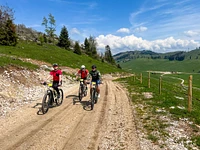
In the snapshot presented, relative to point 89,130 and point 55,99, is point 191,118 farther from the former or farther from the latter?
point 55,99

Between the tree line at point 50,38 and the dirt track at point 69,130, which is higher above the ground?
the tree line at point 50,38

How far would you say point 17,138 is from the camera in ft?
25.3

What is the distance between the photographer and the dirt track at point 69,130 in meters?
7.24

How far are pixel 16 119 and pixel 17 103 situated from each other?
4108 millimetres

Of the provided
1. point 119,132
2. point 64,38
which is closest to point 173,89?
point 119,132

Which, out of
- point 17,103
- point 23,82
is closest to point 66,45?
point 23,82

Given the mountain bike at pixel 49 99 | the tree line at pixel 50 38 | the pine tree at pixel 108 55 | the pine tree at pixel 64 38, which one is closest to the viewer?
the mountain bike at pixel 49 99

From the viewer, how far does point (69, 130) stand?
28.6 ft

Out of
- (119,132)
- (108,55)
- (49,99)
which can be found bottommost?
(119,132)

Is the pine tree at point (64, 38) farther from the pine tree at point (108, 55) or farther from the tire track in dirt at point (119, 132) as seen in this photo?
the tire track in dirt at point (119, 132)

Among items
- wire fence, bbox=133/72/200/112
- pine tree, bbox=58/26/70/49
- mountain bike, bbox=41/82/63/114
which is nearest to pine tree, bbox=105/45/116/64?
pine tree, bbox=58/26/70/49

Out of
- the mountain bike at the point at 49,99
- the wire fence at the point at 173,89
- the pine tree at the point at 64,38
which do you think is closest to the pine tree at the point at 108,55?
the pine tree at the point at 64,38

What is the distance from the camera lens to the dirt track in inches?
285

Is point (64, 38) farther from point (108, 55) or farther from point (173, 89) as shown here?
point (173, 89)
